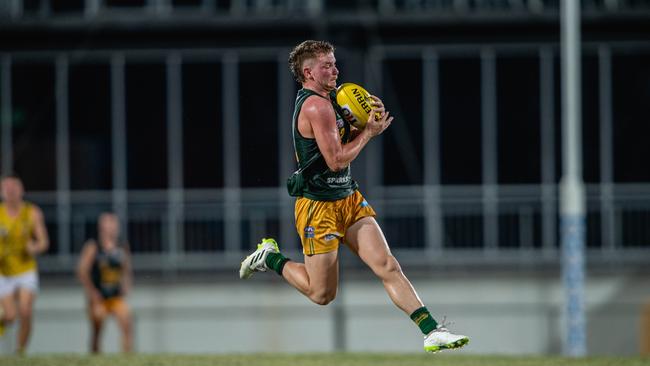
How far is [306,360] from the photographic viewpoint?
1282cm

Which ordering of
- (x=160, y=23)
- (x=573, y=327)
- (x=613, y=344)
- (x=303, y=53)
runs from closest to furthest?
(x=303, y=53) → (x=573, y=327) → (x=613, y=344) → (x=160, y=23)

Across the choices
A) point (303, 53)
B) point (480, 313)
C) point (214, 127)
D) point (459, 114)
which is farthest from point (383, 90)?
point (303, 53)

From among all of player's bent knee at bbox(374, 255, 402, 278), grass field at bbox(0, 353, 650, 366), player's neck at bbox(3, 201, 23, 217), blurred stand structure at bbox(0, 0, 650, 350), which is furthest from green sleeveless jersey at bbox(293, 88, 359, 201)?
blurred stand structure at bbox(0, 0, 650, 350)

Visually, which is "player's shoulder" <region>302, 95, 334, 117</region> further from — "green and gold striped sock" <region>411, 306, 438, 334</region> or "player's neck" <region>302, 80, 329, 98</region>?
"green and gold striped sock" <region>411, 306, 438, 334</region>

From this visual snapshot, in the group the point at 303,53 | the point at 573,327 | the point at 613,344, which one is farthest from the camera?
the point at 613,344

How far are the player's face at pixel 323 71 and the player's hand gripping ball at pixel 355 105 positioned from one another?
0.12 metres

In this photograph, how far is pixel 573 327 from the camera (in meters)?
17.7

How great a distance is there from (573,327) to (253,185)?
7.06 meters

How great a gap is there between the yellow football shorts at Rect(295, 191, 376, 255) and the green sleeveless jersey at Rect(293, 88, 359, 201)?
53 millimetres

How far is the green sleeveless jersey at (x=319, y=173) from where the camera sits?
32.2 ft

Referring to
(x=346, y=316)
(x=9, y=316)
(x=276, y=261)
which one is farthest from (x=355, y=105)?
(x=346, y=316)

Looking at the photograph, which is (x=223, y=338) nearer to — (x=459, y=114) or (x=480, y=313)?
(x=480, y=313)

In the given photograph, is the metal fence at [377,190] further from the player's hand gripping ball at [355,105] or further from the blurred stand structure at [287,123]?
the player's hand gripping ball at [355,105]

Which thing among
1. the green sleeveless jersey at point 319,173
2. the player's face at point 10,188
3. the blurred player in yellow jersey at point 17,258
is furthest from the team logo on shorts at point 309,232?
the player's face at point 10,188
